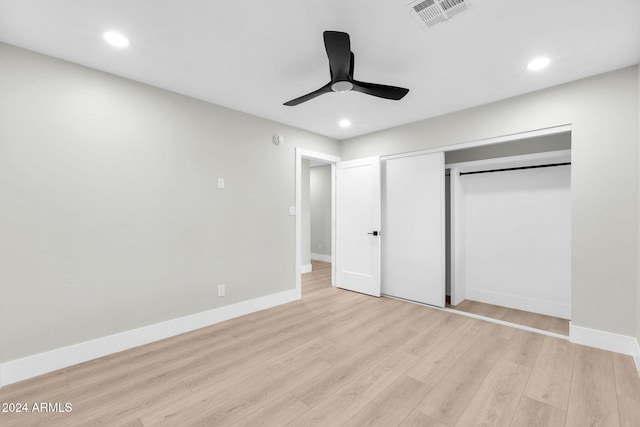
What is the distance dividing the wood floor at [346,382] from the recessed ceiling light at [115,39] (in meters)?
2.52

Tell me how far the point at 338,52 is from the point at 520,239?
10.9 ft

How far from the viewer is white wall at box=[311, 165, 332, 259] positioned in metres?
7.21

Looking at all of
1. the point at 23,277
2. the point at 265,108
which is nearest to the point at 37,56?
the point at 23,277

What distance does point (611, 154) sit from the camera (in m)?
2.54

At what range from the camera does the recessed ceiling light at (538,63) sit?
2.35 metres

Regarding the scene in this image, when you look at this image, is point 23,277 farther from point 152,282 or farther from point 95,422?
point 95,422

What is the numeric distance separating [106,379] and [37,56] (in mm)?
2549

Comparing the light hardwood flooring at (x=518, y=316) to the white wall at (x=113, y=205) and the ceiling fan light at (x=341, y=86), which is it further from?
the ceiling fan light at (x=341, y=86)

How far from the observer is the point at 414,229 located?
13.0 ft

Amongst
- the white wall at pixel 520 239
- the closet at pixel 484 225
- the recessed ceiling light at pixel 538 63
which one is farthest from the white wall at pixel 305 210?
the recessed ceiling light at pixel 538 63

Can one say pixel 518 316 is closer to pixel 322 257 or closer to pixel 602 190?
pixel 602 190

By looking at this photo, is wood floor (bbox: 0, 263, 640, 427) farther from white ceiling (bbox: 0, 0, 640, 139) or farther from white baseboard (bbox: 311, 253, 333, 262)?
white baseboard (bbox: 311, 253, 333, 262)

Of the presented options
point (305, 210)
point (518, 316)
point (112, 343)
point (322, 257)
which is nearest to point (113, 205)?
point (112, 343)

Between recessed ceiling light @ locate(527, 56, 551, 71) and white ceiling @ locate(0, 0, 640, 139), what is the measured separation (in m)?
0.05
